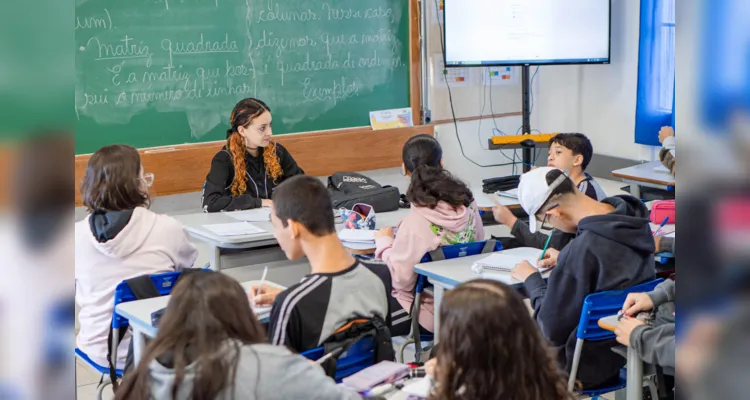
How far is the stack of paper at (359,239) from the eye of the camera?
3656mm

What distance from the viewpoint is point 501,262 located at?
3189 millimetres

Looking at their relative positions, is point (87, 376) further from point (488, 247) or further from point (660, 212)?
point (660, 212)

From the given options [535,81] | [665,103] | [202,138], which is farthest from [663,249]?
[535,81]

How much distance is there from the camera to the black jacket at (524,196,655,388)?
258 cm

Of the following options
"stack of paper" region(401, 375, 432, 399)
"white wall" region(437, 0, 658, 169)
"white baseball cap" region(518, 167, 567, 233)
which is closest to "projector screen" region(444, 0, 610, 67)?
"white wall" region(437, 0, 658, 169)

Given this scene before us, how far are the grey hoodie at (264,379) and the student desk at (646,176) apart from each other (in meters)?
3.69

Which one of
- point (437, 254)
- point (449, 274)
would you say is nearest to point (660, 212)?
point (437, 254)

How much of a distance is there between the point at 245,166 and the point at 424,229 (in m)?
1.51

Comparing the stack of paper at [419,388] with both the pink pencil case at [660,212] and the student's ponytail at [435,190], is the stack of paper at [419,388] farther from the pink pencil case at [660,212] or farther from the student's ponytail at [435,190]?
the pink pencil case at [660,212]

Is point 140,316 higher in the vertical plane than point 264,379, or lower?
lower

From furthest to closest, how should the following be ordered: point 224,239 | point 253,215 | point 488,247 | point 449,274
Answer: point 253,215
point 224,239
point 488,247
point 449,274

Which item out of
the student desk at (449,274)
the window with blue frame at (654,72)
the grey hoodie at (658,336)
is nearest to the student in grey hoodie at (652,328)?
the grey hoodie at (658,336)

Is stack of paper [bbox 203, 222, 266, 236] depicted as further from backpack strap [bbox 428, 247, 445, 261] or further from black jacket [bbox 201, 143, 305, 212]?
backpack strap [bbox 428, 247, 445, 261]

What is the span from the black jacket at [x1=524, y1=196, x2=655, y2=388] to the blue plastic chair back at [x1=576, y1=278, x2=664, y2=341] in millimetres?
54
